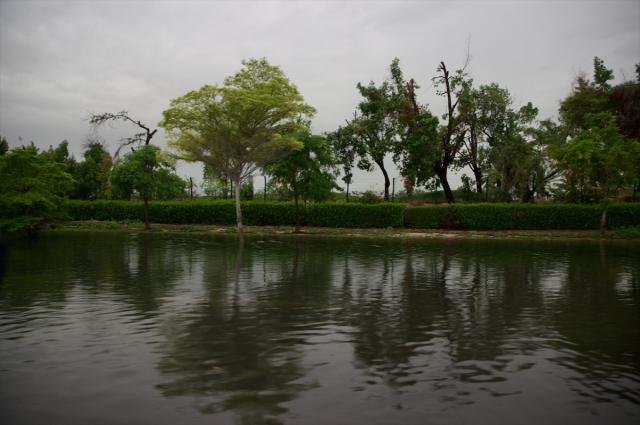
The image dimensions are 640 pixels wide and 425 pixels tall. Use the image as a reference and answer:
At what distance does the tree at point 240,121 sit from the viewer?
21.5 m

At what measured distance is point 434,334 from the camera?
5.94 metres

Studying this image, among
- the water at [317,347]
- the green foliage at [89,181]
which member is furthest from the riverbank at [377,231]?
the water at [317,347]

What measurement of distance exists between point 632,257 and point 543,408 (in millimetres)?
13691

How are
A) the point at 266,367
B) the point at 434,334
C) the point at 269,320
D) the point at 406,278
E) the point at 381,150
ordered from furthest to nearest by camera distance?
the point at 381,150 < the point at 406,278 < the point at 269,320 < the point at 434,334 < the point at 266,367

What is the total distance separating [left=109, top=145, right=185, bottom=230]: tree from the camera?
2720cm

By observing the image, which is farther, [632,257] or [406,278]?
[632,257]

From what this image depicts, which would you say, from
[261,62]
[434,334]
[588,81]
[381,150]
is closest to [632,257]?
[434,334]

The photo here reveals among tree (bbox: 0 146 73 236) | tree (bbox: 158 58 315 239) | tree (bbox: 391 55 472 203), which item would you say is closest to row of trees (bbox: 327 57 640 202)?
tree (bbox: 391 55 472 203)

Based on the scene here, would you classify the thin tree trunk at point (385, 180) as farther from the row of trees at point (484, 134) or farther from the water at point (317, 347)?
the water at point (317, 347)

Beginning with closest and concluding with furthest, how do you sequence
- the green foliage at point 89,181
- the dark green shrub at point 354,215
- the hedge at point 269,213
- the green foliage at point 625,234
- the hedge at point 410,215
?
the green foliage at point 625,234, the hedge at point 410,215, the dark green shrub at point 354,215, the hedge at point 269,213, the green foliage at point 89,181

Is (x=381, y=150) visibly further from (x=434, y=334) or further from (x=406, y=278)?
→ (x=434, y=334)

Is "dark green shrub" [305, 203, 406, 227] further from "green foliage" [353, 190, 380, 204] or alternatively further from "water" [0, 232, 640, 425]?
"water" [0, 232, 640, 425]

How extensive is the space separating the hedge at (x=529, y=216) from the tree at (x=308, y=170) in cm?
694

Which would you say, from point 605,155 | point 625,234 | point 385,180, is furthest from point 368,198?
point 625,234
